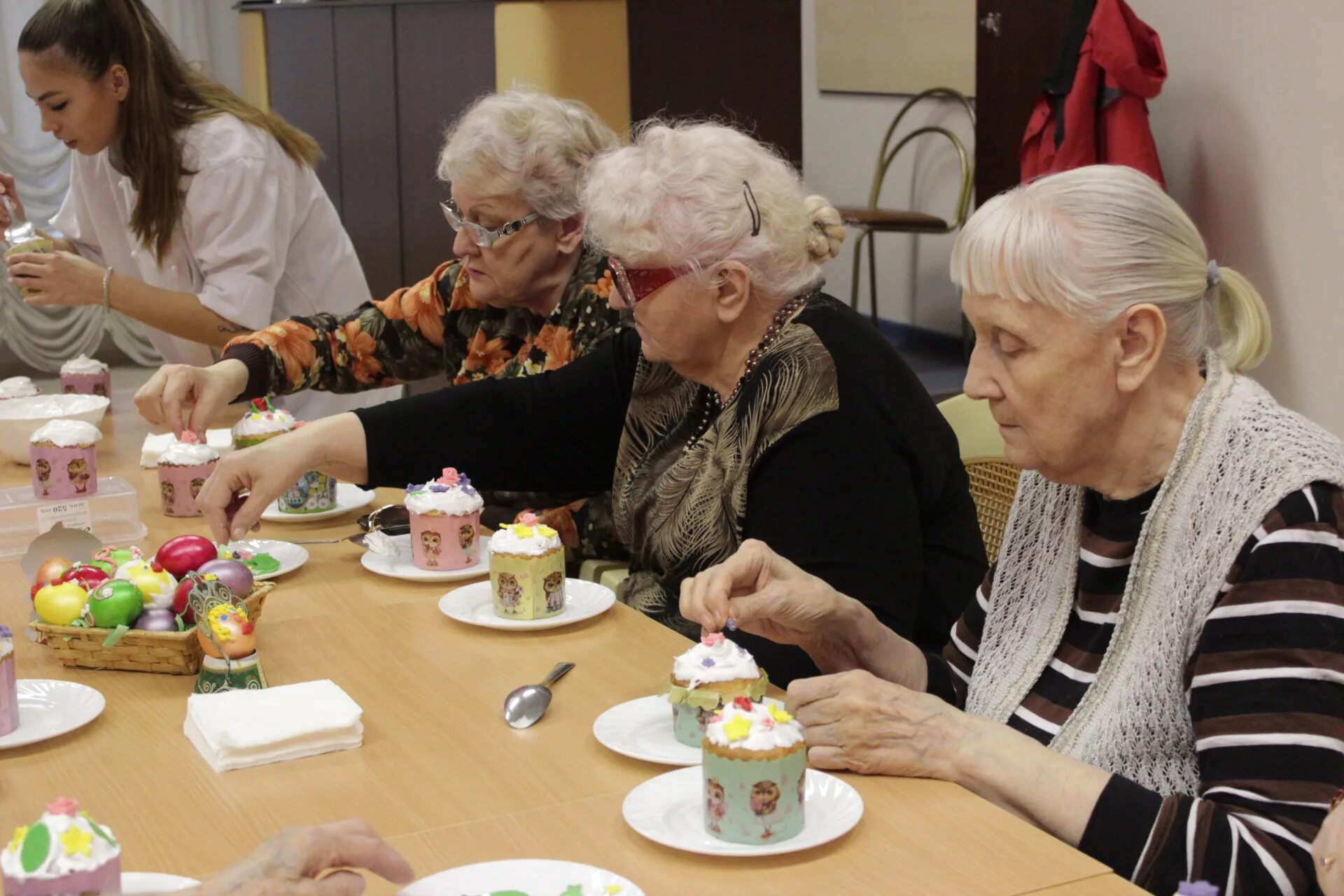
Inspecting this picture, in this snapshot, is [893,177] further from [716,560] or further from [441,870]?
[441,870]

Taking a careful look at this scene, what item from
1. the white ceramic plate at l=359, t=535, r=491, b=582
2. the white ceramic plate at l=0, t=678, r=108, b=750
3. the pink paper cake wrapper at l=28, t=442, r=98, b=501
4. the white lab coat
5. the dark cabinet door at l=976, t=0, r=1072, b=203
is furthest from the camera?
the dark cabinet door at l=976, t=0, r=1072, b=203

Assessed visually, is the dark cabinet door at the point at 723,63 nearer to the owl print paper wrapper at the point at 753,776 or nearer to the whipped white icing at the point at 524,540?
the whipped white icing at the point at 524,540

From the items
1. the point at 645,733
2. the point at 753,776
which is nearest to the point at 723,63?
the point at 645,733

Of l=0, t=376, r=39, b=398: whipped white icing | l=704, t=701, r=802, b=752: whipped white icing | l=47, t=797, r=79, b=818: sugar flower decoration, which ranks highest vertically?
l=47, t=797, r=79, b=818: sugar flower decoration

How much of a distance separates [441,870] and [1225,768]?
69cm

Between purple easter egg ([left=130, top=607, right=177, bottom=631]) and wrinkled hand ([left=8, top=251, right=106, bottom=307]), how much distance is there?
73.2 inches

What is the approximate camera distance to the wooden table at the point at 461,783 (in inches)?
47.6

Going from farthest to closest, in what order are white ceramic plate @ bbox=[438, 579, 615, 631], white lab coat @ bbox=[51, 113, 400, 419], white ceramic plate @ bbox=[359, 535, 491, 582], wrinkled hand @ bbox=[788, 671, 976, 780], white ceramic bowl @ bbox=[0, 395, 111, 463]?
white lab coat @ bbox=[51, 113, 400, 419]
white ceramic bowl @ bbox=[0, 395, 111, 463]
white ceramic plate @ bbox=[359, 535, 491, 582]
white ceramic plate @ bbox=[438, 579, 615, 631]
wrinkled hand @ bbox=[788, 671, 976, 780]

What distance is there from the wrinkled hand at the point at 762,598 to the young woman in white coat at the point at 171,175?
2.15 meters

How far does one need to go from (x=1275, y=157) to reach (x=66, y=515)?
10.0 feet

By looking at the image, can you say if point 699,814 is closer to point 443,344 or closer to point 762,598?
point 762,598

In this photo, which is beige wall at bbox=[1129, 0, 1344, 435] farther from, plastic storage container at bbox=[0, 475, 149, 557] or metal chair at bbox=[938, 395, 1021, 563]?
plastic storage container at bbox=[0, 475, 149, 557]

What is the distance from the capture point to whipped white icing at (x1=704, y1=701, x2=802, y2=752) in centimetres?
123

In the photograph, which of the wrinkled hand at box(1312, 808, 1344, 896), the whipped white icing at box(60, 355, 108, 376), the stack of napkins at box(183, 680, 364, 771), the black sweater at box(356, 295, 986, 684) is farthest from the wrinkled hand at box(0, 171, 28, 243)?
the wrinkled hand at box(1312, 808, 1344, 896)
